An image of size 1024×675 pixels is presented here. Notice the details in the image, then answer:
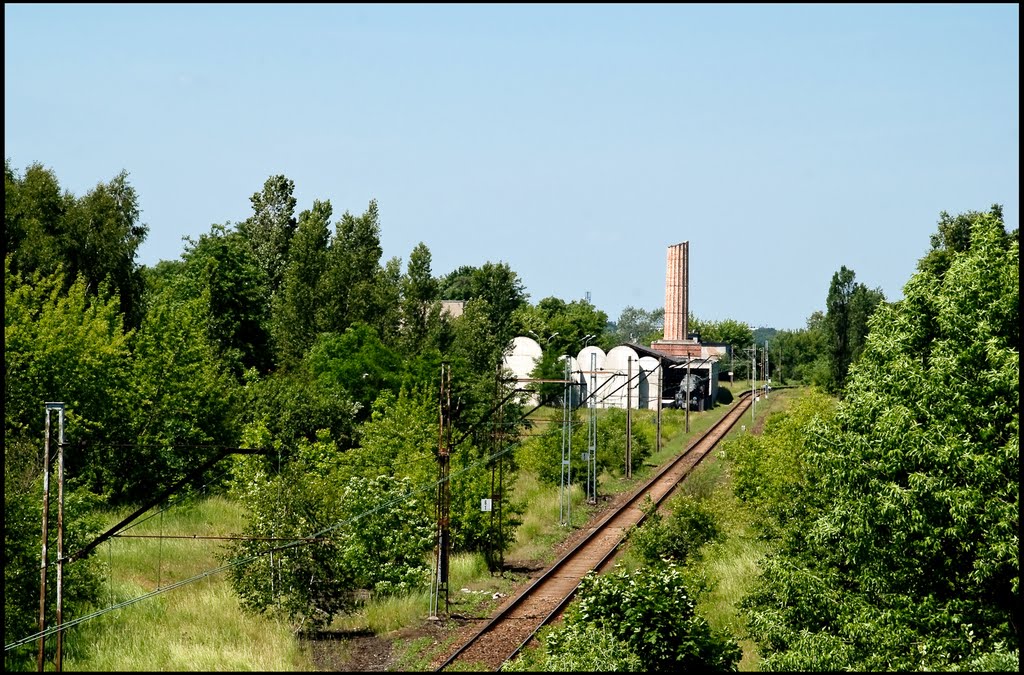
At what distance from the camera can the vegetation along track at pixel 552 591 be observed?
26.5 metres

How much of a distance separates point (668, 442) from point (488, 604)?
45.7 metres

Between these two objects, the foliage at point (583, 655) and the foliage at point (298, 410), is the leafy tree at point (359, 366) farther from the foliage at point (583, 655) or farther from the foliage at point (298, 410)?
the foliage at point (583, 655)

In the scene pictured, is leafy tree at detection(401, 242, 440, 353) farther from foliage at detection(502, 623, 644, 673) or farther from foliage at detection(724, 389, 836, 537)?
foliage at detection(502, 623, 644, 673)

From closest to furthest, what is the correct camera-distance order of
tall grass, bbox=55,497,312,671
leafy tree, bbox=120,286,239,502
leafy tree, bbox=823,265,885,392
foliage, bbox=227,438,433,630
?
tall grass, bbox=55,497,312,671 < foliage, bbox=227,438,433,630 < leafy tree, bbox=120,286,239,502 < leafy tree, bbox=823,265,885,392

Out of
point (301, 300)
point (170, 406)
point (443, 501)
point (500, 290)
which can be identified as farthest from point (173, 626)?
point (500, 290)

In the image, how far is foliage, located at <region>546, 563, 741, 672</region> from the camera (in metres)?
20.5

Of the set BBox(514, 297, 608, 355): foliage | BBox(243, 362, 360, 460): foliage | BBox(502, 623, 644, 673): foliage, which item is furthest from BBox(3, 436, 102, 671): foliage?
BBox(514, 297, 608, 355): foliage

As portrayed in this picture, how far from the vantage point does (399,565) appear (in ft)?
107

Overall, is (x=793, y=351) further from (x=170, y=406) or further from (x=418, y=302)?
(x=170, y=406)

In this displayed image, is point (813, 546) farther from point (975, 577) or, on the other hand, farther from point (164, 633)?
point (164, 633)

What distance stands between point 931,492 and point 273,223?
264 feet

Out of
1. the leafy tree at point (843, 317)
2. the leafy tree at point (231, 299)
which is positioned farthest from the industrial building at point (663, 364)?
the leafy tree at point (231, 299)

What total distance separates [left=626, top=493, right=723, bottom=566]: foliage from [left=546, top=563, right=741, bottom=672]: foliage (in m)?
15.1

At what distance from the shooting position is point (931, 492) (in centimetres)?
2000
